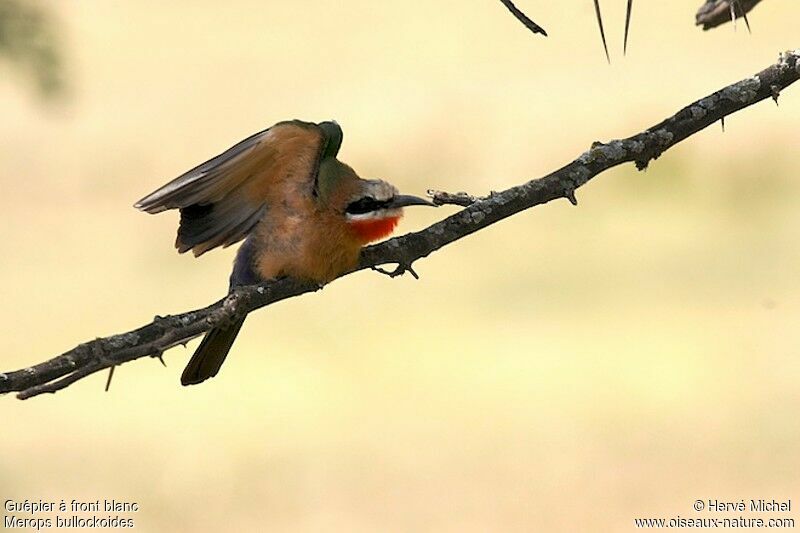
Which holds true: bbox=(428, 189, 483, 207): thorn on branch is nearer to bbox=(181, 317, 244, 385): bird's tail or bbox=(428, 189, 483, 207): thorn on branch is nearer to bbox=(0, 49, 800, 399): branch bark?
bbox=(0, 49, 800, 399): branch bark

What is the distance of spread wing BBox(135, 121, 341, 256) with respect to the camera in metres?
2.90

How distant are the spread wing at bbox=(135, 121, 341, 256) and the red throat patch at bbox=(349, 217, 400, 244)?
0.51 feet

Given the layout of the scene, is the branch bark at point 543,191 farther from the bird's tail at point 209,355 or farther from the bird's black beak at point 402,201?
the bird's tail at point 209,355

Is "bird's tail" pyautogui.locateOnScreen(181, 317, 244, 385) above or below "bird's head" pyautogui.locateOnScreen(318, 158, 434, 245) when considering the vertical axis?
below

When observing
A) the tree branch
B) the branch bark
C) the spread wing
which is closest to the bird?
the spread wing

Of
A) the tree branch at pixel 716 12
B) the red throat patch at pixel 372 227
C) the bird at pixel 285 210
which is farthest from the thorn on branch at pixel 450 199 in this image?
the tree branch at pixel 716 12

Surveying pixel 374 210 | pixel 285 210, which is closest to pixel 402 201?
pixel 374 210

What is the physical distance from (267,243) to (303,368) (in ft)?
19.7

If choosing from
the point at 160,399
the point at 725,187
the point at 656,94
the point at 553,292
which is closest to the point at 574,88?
the point at 656,94

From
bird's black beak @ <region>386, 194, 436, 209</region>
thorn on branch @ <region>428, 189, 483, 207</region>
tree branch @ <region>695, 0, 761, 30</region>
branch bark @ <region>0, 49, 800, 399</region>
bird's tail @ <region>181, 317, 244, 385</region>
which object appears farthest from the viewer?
bird's tail @ <region>181, 317, 244, 385</region>

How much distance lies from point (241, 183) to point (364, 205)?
272mm

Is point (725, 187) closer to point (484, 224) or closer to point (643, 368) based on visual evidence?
point (643, 368)

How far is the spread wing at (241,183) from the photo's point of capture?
9.51 feet

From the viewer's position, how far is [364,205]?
3068 mm
